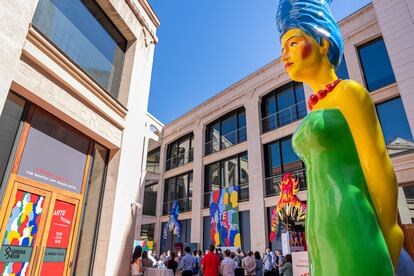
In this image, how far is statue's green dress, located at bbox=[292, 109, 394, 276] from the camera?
1.39 meters

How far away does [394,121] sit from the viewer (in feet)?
37.0

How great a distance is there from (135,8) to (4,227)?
20.9 feet

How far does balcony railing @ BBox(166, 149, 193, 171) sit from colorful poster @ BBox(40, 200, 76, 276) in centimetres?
1561

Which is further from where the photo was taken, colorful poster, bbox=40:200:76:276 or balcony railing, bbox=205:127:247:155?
balcony railing, bbox=205:127:247:155

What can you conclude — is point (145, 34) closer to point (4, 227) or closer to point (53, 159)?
point (53, 159)

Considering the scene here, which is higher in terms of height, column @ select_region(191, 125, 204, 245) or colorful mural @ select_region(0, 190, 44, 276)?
column @ select_region(191, 125, 204, 245)

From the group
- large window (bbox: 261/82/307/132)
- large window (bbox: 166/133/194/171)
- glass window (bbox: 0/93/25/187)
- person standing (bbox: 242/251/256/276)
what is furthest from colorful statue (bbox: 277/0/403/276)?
large window (bbox: 166/133/194/171)

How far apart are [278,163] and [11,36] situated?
13341mm

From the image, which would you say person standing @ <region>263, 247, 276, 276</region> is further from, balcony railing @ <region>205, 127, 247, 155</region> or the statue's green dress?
the statue's green dress

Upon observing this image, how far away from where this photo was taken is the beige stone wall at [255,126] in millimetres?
12398

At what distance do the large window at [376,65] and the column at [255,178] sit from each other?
241 inches

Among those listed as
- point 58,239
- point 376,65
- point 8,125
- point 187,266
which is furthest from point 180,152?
point 8,125

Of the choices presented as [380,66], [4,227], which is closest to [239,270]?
[4,227]

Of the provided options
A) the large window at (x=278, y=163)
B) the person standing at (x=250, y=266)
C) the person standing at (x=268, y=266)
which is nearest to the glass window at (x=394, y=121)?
the large window at (x=278, y=163)
